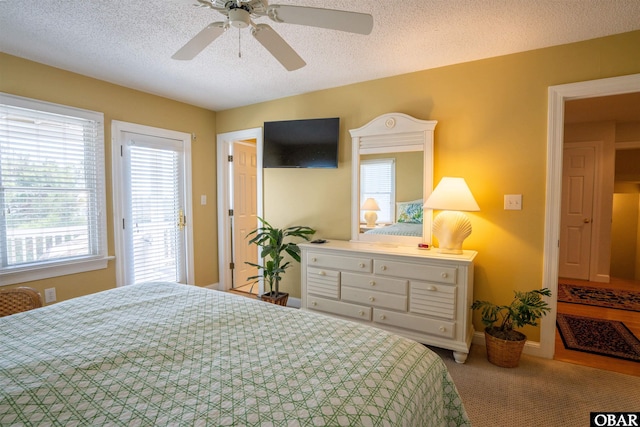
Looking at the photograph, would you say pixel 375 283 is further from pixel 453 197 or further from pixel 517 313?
pixel 517 313

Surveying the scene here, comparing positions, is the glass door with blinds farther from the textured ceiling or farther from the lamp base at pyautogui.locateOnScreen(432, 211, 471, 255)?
the lamp base at pyautogui.locateOnScreen(432, 211, 471, 255)

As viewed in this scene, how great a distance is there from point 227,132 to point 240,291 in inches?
82.9

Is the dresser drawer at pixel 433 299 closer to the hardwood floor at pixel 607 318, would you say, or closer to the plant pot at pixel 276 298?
the hardwood floor at pixel 607 318

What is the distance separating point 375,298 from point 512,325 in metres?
1.03

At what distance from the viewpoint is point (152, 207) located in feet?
11.3

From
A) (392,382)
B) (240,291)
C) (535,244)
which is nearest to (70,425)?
(392,382)

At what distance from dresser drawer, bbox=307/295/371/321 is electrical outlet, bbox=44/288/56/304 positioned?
2.23 m

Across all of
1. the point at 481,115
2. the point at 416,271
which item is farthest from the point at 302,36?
the point at 416,271

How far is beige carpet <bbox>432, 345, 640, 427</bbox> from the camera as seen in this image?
1796 mm

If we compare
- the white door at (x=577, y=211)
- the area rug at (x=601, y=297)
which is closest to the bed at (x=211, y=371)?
the area rug at (x=601, y=297)

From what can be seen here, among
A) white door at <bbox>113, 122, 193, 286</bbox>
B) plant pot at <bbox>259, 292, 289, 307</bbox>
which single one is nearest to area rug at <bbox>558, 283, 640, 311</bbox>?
plant pot at <bbox>259, 292, 289, 307</bbox>

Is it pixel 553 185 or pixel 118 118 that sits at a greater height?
pixel 118 118

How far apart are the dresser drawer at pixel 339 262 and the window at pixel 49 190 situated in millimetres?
2046

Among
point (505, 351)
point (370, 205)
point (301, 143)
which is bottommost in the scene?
point (505, 351)
